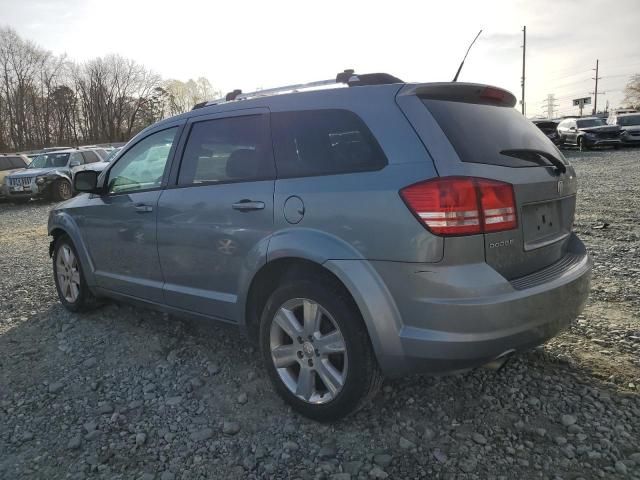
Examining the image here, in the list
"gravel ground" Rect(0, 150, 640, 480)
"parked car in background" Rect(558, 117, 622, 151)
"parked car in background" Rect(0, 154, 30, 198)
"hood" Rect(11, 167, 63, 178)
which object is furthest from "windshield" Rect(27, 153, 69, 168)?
"parked car in background" Rect(558, 117, 622, 151)

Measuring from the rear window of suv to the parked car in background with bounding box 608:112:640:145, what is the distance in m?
26.3

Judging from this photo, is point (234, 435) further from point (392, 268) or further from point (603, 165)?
point (603, 165)

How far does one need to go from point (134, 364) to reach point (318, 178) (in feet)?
6.69

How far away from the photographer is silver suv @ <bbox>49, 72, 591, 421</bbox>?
2326 mm

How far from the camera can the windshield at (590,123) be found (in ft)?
86.9

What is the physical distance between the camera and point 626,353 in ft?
11.0

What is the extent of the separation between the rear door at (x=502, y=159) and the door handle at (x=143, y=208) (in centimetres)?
204

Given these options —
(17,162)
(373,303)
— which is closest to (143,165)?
(373,303)

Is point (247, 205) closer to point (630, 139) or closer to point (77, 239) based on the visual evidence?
point (77, 239)

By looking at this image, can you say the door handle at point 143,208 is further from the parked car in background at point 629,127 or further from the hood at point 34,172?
the parked car in background at point 629,127

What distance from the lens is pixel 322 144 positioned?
281 centimetres

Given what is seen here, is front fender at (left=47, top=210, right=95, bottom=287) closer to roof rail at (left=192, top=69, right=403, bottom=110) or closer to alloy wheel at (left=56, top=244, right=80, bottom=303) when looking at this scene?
alloy wheel at (left=56, top=244, right=80, bottom=303)

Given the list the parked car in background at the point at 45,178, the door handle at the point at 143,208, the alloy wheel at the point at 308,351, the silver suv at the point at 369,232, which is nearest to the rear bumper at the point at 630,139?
the parked car in background at the point at 45,178

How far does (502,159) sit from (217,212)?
1678 millimetres
